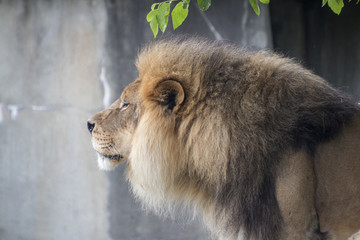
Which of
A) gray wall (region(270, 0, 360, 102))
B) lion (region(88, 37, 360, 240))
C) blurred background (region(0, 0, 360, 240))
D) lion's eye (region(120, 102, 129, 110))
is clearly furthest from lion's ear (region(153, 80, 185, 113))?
gray wall (region(270, 0, 360, 102))

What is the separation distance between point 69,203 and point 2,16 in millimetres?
1943

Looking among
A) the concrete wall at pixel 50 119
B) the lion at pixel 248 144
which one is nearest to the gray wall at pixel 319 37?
the concrete wall at pixel 50 119

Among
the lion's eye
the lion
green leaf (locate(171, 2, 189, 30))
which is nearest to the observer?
green leaf (locate(171, 2, 189, 30))

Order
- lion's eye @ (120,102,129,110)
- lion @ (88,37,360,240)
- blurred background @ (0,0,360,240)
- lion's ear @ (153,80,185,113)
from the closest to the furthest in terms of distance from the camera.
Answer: lion @ (88,37,360,240) < lion's ear @ (153,80,185,113) < lion's eye @ (120,102,129,110) < blurred background @ (0,0,360,240)

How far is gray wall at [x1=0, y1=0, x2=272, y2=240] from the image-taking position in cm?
530

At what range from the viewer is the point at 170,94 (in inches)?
113

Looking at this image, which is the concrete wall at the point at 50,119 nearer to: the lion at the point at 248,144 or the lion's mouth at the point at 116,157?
the lion's mouth at the point at 116,157

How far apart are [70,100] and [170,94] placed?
2.75 metres

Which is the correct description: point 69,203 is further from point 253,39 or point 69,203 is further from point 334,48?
point 334,48

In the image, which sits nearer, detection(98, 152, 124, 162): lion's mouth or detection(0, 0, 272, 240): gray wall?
detection(98, 152, 124, 162): lion's mouth

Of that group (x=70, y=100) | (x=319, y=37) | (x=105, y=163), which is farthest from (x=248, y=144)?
(x=319, y=37)

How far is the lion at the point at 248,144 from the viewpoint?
8.62 feet

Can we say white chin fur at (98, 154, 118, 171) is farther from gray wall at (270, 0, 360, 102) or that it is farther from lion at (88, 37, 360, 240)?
gray wall at (270, 0, 360, 102)

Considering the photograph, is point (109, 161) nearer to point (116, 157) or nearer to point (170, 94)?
point (116, 157)
